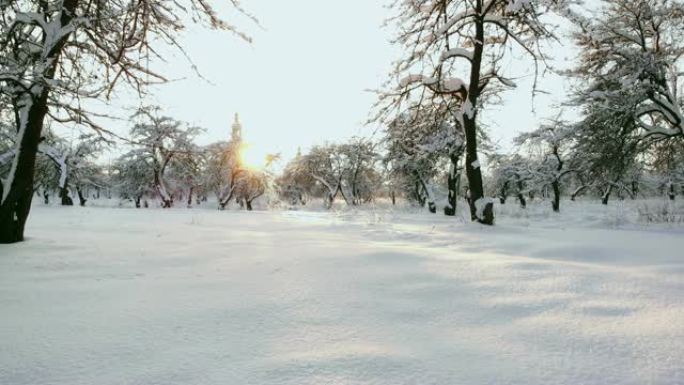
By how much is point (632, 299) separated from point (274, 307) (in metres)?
2.56

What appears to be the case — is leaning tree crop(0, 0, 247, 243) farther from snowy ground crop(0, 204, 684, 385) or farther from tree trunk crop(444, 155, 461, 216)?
tree trunk crop(444, 155, 461, 216)

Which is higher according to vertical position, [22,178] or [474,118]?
[474,118]

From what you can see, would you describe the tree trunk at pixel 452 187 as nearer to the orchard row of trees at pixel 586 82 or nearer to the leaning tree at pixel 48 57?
the orchard row of trees at pixel 586 82

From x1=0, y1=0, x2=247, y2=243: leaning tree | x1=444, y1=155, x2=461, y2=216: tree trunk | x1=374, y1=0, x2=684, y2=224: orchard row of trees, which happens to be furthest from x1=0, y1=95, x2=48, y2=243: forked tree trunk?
x1=444, y1=155, x2=461, y2=216: tree trunk

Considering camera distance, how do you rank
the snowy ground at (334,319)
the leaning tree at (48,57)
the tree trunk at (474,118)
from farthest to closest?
the tree trunk at (474,118) → the leaning tree at (48,57) → the snowy ground at (334,319)

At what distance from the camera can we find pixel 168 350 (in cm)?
196

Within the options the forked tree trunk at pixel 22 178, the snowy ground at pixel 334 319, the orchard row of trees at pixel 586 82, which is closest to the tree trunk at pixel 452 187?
the orchard row of trees at pixel 586 82

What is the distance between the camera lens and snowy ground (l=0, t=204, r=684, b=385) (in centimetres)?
174

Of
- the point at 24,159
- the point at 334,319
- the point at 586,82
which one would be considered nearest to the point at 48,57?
the point at 24,159

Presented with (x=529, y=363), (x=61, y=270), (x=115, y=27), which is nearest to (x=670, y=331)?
(x=529, y=363)

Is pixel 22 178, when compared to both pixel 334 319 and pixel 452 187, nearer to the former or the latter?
pixel 334 319

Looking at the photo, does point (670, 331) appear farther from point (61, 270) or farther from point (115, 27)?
point (115, 27)

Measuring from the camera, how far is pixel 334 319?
95.7 inches

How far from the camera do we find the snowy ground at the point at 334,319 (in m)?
1.74
